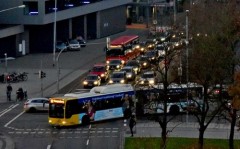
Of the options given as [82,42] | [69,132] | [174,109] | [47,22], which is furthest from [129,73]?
[82,42]

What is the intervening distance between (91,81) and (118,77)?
2647 millimetres

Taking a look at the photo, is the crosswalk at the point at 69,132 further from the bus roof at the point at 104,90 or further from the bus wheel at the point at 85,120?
the bus roof at the point at 104,90

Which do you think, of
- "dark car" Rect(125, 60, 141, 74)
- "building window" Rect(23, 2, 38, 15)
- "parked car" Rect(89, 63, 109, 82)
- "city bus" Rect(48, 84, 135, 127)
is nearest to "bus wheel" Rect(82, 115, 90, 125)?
"city bus" Rect(48, 84, 135, 127)

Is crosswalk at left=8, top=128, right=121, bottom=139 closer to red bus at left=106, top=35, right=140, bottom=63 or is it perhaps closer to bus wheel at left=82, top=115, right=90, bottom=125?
bus wheel at left=82, top=115, right=90, bottom=125

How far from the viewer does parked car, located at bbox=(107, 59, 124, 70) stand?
83.9 metres

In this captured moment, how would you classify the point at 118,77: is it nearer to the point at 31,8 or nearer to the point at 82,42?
the point at 31,8

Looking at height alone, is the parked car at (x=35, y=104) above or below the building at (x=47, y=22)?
below

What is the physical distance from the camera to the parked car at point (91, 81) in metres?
75.1

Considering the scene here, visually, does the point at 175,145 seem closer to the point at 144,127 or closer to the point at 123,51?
the point at 144,127

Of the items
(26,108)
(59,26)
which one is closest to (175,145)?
(26,108)

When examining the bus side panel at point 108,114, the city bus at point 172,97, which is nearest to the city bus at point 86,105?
the bus side panel at point 108,114

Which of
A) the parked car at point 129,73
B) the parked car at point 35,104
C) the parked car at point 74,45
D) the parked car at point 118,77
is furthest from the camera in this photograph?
the parked car at point 74,45

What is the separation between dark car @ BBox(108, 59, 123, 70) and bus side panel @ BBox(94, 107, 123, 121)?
2336 centimetres

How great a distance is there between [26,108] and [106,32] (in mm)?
60462
